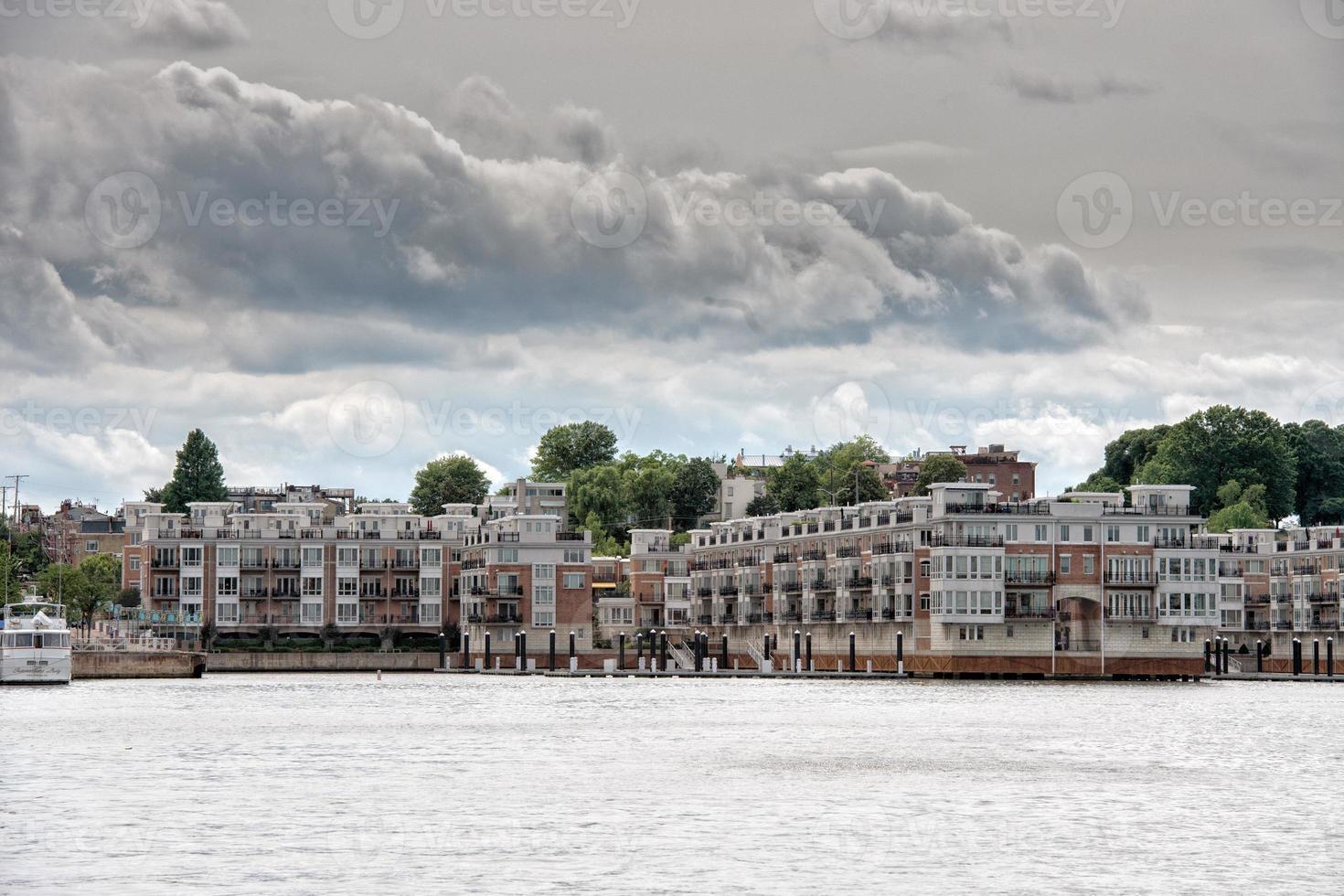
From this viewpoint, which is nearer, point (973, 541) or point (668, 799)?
point (668, 799)

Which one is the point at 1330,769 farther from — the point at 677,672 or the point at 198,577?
the point at 198,577

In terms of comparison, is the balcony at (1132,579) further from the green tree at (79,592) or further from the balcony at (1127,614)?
the green tree at (79,592)

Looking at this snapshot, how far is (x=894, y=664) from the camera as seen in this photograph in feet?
474

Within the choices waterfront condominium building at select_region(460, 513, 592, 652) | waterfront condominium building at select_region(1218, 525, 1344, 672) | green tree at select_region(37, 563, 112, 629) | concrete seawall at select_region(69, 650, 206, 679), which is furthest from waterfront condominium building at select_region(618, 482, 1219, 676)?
green tree at select_region(37, 563, 112, 629)

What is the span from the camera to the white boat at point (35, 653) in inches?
4921

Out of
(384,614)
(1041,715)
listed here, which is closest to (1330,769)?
(1041,715)

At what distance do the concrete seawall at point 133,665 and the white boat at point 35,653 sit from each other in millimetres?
15456

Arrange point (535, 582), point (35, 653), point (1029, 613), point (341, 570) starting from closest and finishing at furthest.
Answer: point (35, 653) < point (1029, 613) < point (535, 582) < point (341, 570)

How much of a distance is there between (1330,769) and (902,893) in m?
31.6

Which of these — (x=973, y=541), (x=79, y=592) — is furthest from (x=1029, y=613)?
(x=79, y=592)

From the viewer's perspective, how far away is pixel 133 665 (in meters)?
144

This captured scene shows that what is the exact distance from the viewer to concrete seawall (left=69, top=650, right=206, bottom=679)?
470ft

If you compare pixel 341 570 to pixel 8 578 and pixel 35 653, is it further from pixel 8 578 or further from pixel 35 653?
pixel 35 653

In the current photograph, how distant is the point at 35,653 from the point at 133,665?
19.6 m
